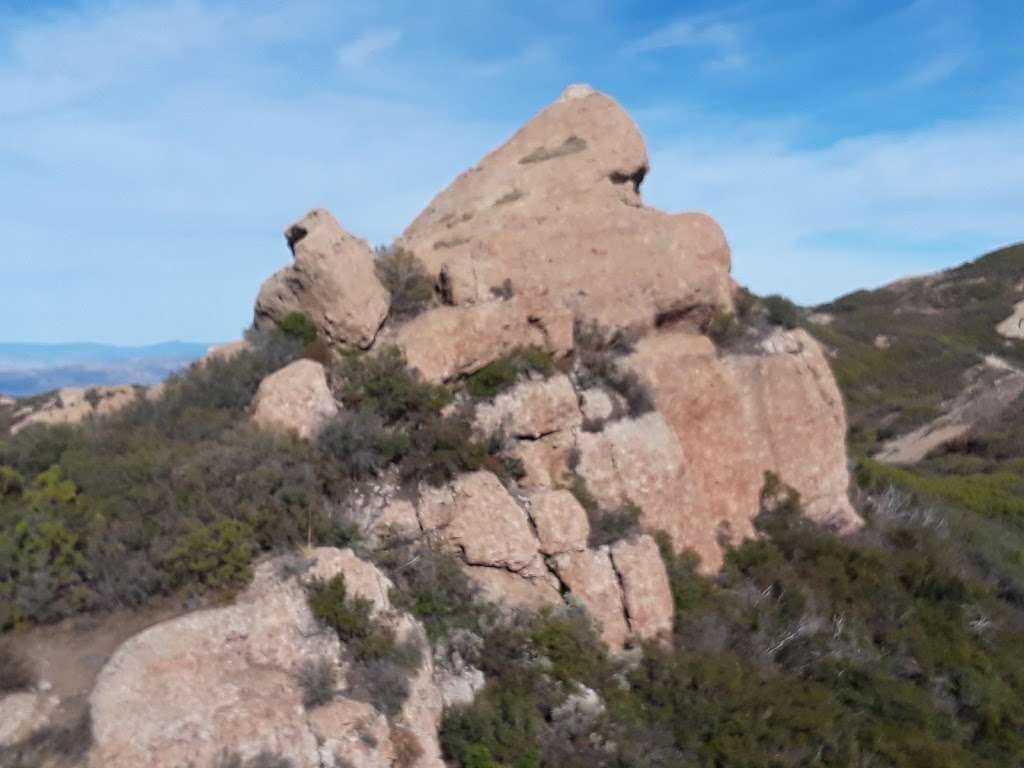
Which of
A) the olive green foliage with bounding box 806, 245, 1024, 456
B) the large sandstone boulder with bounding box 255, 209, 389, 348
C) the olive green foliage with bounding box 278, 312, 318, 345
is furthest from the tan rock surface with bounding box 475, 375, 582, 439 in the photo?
the olive green foliage with bounding box 806, 245, 1024, 456

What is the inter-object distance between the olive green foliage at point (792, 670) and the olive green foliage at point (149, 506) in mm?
2544

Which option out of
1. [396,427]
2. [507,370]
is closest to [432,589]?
[396,427]

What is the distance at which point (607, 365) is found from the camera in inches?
480

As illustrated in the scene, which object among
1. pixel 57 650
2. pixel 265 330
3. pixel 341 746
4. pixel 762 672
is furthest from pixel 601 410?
pixel 57 650

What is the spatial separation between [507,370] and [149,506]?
4867 millimetres

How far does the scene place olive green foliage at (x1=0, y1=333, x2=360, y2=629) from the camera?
7621mm

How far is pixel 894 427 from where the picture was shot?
127 feet

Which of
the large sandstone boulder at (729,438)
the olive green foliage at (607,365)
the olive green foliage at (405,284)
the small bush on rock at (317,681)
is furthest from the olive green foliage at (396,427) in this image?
the small bush on rock at (317,681)

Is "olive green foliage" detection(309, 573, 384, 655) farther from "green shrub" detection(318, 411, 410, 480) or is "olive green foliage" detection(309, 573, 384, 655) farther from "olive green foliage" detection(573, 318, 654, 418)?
"olive green foliage" detection(573, 318, 654, 418)

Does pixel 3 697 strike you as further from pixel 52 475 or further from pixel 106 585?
pixel 52 475

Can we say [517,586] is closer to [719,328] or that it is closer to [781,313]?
[719,328]

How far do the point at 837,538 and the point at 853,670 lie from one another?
2.91 metres

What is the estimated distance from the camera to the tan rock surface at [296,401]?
388 inches

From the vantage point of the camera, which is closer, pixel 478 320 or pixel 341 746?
pixel 341 746
